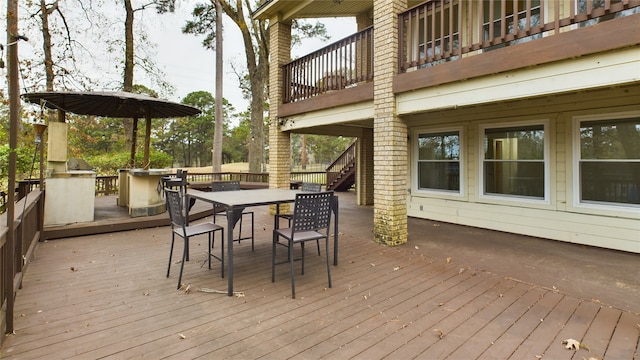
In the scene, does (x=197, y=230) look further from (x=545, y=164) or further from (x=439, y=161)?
(x=545, y=164)

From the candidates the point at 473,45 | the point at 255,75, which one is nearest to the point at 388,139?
the point at 473,45

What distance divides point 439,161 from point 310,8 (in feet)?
15.1

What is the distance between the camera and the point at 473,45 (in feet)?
13.2

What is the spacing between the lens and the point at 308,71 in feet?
21.6

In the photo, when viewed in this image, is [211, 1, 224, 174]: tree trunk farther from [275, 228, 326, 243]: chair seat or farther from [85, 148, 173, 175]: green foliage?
[275, 228, 326, 243]: chair seat

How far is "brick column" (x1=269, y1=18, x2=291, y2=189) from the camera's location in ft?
23.9

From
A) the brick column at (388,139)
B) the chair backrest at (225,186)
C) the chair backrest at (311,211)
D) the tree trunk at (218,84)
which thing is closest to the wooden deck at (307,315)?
the chair backrest at (311,211)

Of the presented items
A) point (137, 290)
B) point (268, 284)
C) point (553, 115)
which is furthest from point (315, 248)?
point (553, 115)

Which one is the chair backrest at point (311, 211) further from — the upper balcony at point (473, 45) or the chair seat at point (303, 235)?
the upper balcony at point (473, 45)

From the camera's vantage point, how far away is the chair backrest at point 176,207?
3357mm

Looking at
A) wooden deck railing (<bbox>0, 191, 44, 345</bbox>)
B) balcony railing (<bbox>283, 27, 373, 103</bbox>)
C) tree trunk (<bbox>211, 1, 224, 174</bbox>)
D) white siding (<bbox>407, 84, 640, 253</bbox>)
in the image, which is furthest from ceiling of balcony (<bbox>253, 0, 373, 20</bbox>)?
tree trunk (<bbox>211, 1, 224, 174</bbox>)

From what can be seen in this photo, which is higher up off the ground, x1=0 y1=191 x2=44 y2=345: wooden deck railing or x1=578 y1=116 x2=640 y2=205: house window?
x1=578 y1=116 x2=640 y2=205: house window

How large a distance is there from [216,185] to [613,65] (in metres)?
5.20

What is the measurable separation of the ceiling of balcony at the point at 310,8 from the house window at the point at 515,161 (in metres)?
4.48
